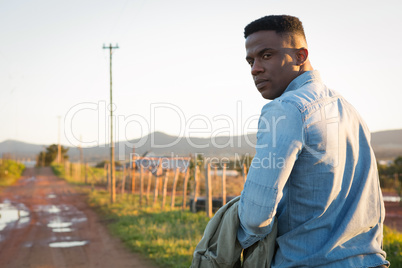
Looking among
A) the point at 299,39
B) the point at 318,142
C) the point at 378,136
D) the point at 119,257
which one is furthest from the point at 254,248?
the point at 378,136

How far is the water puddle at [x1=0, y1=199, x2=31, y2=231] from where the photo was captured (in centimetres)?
1123

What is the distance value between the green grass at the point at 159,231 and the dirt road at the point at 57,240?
30 centimetres

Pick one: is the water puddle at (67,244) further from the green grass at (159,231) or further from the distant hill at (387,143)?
the distant hill at (387,143)

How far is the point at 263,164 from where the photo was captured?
118 centimetres

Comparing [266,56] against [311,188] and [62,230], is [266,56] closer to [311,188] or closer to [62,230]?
[311,188]

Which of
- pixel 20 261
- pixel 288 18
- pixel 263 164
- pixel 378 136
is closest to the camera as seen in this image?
pixel 263 164

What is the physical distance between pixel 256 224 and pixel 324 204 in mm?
241

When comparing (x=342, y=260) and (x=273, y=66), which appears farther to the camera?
(x=273, y=66)

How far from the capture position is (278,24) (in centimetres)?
141

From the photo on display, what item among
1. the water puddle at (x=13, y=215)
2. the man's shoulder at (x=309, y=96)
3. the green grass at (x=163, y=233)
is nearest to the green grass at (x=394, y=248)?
the green grass at (x=163, y=233)

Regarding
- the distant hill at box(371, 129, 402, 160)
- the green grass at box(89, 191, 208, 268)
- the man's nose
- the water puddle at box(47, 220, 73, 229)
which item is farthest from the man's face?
the distant hill at box(371, 129, 402, 160)

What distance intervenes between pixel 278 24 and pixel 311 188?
2.02 feet

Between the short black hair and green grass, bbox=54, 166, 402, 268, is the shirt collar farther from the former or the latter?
green grass, bbox=54, 166, 402, 268

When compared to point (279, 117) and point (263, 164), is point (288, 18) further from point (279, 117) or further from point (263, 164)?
point (263, 164)
